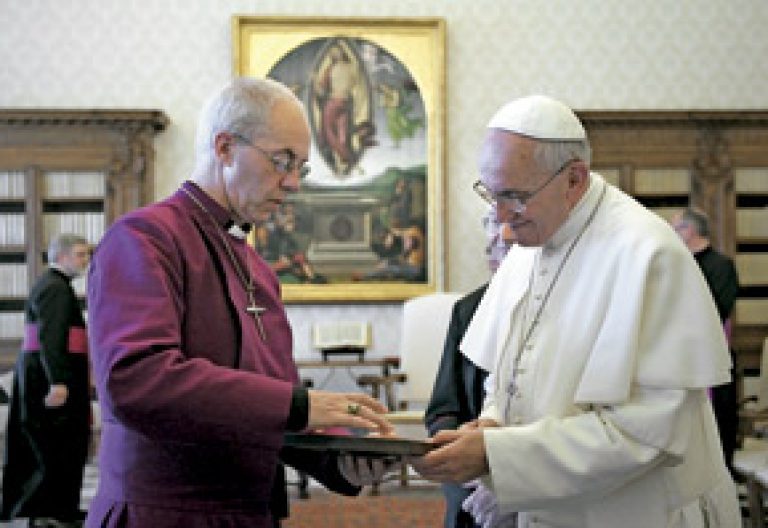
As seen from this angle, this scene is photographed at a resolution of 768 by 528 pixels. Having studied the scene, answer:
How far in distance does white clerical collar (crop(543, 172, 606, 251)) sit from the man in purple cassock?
0.63m

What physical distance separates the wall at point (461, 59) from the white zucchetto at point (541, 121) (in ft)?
21.1

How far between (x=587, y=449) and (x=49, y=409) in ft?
15.7

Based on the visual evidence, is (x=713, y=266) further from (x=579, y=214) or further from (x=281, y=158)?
(x=281, y=158)

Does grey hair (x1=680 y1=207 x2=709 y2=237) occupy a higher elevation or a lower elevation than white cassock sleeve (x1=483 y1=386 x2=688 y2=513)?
higher

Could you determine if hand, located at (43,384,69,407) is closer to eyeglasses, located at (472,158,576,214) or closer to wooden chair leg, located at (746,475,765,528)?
wooden chair leg, located at (746,475,765,528)

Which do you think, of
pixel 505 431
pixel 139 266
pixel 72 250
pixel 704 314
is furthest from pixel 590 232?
pixel 72 250

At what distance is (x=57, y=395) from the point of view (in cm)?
600

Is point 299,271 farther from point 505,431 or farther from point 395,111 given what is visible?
point 505,431

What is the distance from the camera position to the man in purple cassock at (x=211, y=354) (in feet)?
5.90

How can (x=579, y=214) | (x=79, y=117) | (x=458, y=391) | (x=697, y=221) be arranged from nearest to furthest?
(x=579, y=214) < (x=458, y=391) < (x=697, y=221) < (x=79, y=117)

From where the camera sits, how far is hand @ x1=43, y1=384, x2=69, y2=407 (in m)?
6.00

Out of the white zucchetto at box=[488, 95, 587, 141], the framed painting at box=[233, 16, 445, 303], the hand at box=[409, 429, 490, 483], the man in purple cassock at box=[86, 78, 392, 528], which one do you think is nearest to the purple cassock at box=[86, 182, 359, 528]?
the man in purple cassock at box=[86, 78, 392, 528]

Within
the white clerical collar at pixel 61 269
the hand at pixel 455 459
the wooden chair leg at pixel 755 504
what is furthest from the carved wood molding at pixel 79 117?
the hand at pixel 455 459

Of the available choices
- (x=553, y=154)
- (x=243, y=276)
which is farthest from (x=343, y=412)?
(x=553, y=154)
